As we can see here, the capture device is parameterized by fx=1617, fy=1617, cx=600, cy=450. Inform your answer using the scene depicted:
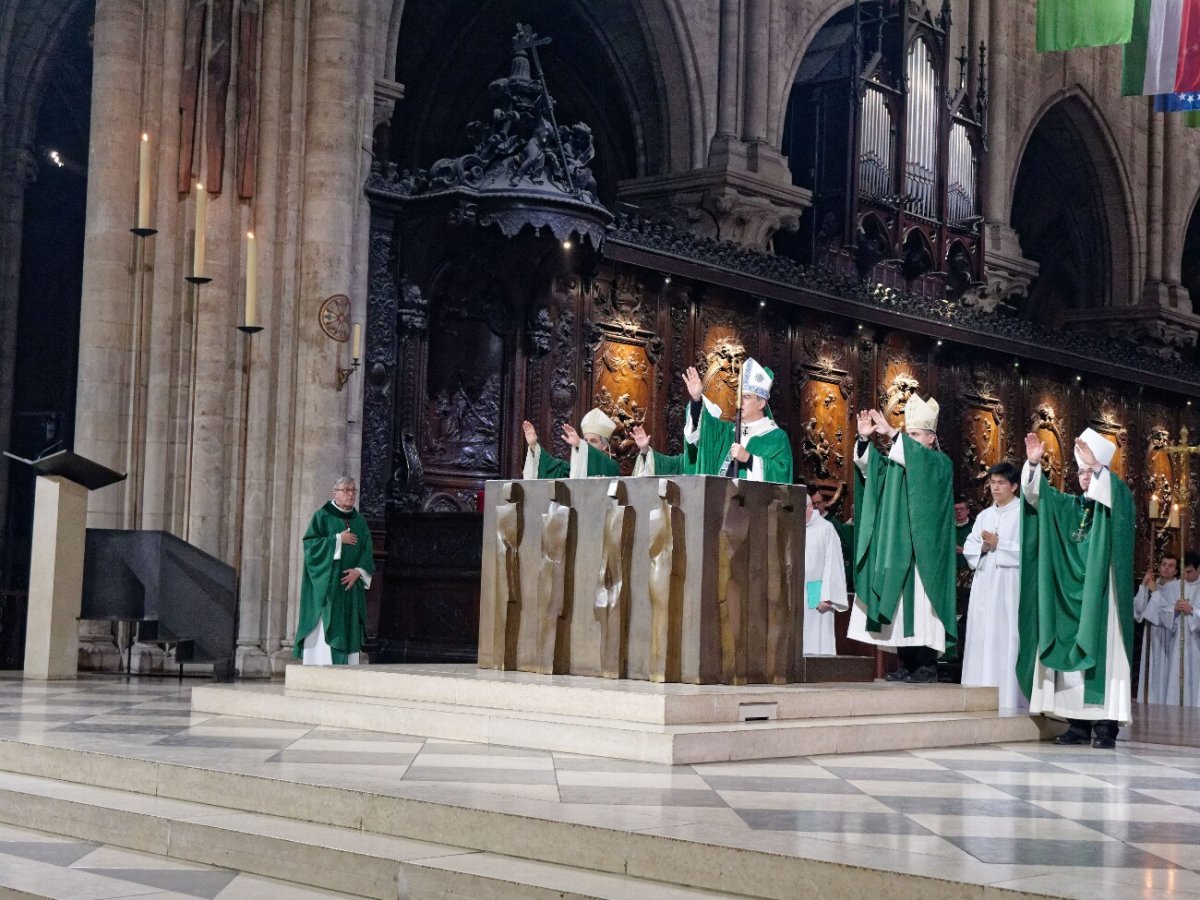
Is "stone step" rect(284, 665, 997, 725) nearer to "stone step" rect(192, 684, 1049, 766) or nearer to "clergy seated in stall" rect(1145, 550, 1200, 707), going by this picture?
"stone step" rect(192, 684, 1049, 766)

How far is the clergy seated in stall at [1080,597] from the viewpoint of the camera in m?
8.55

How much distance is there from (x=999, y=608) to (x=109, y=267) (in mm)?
7056

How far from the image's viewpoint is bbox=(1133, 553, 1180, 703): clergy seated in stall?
50.3 ft

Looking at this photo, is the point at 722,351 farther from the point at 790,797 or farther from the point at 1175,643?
the point at 790,797

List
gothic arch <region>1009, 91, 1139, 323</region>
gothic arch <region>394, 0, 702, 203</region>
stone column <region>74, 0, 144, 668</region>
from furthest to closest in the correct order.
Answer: gothic arch <region>1009, 91, 1139, 323</region> < gothic arch <region>394, 0, 702, 203</region> < stone column <region>74, 0, 144, 668</region>

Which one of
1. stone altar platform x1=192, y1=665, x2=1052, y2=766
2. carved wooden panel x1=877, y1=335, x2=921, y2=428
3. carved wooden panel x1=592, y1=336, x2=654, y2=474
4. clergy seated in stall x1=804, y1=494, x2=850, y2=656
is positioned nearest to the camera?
stone altar platform x1=192, y1=665, x2=1052, y2=766

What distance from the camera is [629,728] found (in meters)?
6.80

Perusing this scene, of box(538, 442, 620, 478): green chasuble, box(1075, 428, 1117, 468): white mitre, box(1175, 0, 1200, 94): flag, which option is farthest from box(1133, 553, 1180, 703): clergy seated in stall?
box(1075, 428, 1117, 468): white mitre

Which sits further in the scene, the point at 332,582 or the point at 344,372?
the point at 344,372

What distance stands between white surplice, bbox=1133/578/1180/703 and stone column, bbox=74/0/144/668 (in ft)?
30.6

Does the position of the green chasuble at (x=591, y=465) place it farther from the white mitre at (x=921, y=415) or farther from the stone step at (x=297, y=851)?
the stone step at (x=297, y=851)

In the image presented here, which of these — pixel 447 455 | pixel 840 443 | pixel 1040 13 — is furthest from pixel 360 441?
pixel 1040 13

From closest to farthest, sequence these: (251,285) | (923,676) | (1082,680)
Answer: (1082,680) < (923,676) < (251,285)

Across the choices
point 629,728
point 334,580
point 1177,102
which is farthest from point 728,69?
point 629,728
